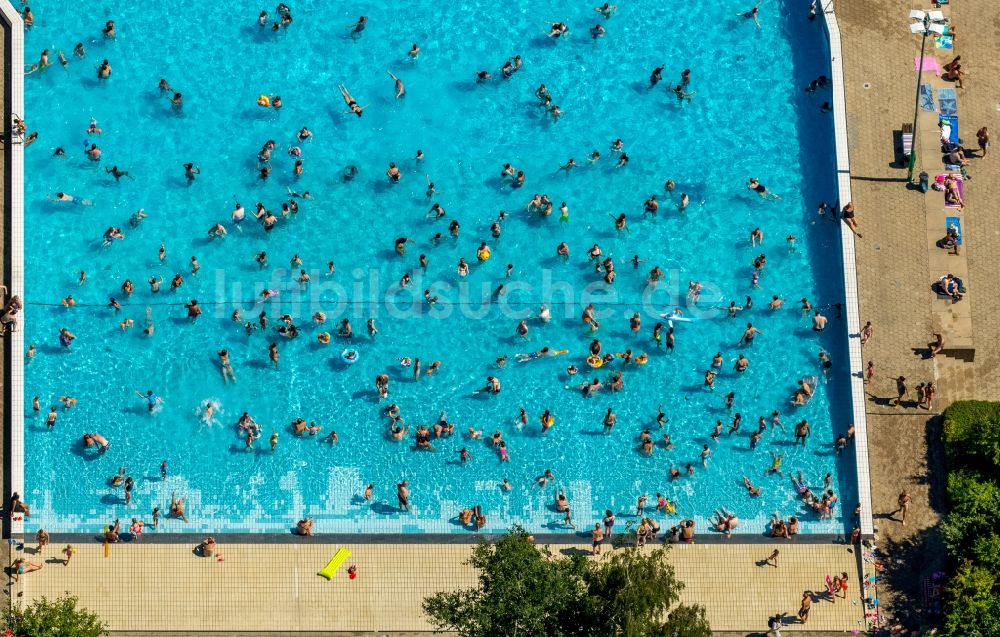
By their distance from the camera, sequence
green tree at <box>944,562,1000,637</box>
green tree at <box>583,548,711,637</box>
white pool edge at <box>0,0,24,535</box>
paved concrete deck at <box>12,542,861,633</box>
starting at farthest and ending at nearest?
white pool edge at <box>0,0,24,535</box>
paved concrete deck at <box>12,542,861,633</box>
green tree at <box>944,562,1000,637</box>
green tree at <box>583,548,711,637</box>

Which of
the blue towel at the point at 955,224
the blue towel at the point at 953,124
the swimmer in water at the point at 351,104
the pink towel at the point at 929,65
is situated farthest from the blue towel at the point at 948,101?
the swimmer in water at the point at 351,104

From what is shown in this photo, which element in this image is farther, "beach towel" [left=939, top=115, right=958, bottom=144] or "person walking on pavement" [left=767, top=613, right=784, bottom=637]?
"beach towel" [left=939, top=115, right=958, bottom=144]

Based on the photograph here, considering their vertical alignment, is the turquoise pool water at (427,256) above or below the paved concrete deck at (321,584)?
above

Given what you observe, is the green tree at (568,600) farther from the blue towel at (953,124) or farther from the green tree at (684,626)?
the blue towel at (953,124)

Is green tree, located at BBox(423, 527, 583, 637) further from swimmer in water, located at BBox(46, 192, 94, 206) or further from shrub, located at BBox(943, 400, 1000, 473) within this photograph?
swimmer in water, located at BBox(46, 192, 94, 206)

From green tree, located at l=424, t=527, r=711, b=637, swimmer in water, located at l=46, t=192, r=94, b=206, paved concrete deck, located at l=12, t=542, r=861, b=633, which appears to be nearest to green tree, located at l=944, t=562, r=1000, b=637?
paved concrete deck, located at l=12, t=542, r=861, b=633

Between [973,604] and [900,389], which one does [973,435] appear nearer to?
[900,389]

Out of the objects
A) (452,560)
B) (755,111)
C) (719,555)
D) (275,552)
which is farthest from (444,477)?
(755,111)
